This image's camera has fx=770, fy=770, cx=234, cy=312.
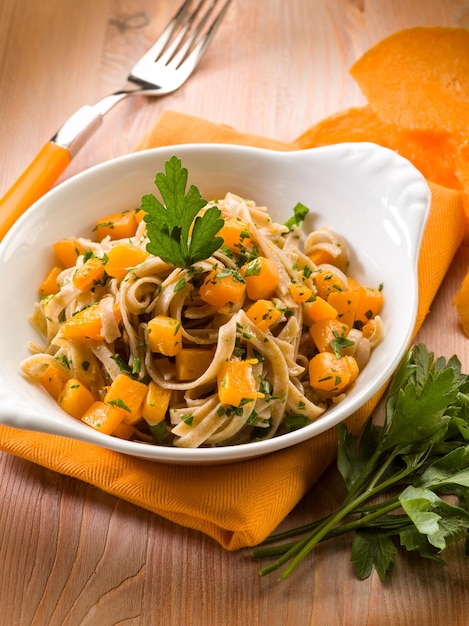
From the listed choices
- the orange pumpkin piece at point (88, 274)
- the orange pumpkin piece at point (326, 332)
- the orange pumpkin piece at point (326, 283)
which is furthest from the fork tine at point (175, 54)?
the orange pumpkin piece at point (326, 332)

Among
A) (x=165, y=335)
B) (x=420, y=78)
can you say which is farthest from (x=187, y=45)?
(x=165, y=335)

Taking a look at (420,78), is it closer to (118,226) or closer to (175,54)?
(175,54)

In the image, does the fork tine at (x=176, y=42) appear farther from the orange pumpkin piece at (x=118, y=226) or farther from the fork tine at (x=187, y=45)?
the orange pumpkin piece at (x=118, y=226)

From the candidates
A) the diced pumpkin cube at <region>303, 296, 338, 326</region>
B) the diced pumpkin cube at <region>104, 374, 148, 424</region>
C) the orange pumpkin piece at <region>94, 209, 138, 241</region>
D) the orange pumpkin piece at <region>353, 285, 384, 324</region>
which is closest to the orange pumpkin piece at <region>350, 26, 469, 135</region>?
the orange pumpkin piece at <region>353, 285, 384, 324</region>

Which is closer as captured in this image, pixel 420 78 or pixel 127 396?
pixel 127 396

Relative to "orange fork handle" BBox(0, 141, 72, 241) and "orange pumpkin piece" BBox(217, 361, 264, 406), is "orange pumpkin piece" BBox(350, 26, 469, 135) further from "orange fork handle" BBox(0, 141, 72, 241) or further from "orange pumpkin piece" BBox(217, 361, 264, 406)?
"orange pumpkin piece" BBox(217, 361, 264, 406)

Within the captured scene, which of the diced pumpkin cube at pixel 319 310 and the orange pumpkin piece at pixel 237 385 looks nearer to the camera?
the orange pumpkin piece at pixel 237 385

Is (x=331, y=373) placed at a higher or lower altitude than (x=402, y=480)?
higher
